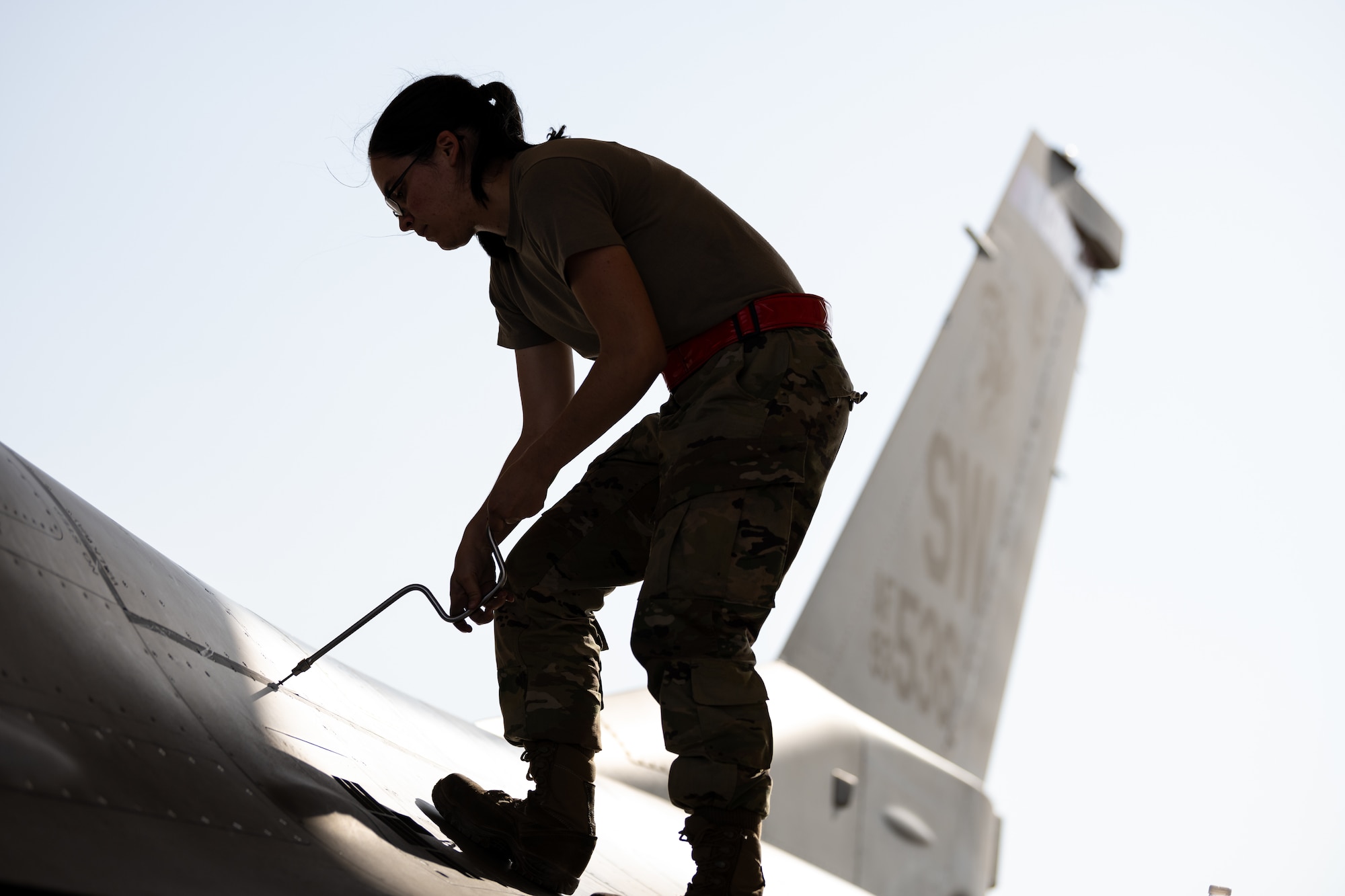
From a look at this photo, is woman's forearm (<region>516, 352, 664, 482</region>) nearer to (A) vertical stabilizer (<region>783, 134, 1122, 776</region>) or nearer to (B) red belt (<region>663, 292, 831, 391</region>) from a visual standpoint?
(B) red belt (<region>663, 292, 831, 391</region>)

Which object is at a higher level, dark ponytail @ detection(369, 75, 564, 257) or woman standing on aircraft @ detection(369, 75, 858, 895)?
dark ponytail @ detection(369, 75, 564, 257)

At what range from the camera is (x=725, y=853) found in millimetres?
1918

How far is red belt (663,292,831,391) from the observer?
6.88 feet

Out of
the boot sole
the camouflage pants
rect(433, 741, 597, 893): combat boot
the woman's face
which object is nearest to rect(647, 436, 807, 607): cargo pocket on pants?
the camouflage pants

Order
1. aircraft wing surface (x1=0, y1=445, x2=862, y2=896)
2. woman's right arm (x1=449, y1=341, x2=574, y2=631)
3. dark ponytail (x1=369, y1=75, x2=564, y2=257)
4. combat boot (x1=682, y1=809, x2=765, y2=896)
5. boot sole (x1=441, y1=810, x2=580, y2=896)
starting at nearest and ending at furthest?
aircraft wing surface (x1=0, y1=445, x2=862, y2=896) < combat boot (x1=682, y1=809, x2=765, y2=896) < boot sole (x1=441, y1=810, x2=580, y2=896) < dark ponytail (x1=369, y1=75, x2=564, y2=257) < woman's right arm (x1=449, y1=341, x2=574, y2=631)

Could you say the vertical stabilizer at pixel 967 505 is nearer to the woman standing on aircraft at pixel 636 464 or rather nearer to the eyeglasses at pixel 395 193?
the woman standing on aircraft at pixel 636 464

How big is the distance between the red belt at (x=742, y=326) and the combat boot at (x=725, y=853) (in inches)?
29.5

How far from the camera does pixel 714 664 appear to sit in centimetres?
195

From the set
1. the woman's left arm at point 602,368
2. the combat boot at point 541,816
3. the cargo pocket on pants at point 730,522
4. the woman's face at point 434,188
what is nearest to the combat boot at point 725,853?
the combat boot at point 541,816

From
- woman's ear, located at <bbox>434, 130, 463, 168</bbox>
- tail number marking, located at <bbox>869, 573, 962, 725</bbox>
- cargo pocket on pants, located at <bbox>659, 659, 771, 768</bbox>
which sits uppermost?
tail number marking, located at <bbox>869, 573, 962, 725</bbox>

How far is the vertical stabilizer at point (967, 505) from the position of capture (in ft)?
18.6

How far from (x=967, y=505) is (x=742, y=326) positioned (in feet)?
15.4

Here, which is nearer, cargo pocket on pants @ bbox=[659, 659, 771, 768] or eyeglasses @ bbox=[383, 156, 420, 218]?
cargo pocket on pants @ bbox=[659, 659, 771, 768]

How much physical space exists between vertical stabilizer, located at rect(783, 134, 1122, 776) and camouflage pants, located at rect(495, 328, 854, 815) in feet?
10.7
